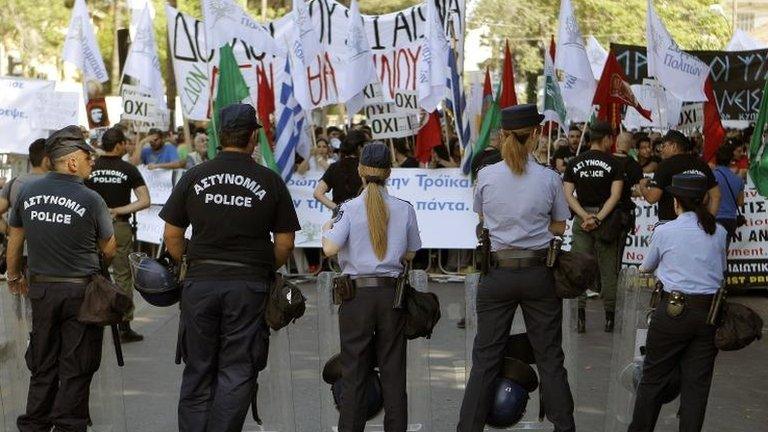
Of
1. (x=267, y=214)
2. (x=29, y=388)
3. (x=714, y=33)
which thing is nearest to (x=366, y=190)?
(x=267, y=214)

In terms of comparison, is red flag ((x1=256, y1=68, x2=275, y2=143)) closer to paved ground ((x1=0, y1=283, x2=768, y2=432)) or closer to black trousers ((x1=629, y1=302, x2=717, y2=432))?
paved ground ((x1=0, y1=283, x2=768, y2=432))

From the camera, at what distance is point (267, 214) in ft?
21.5

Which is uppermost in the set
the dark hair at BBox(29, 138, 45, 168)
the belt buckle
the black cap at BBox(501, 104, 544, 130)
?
Result: the black cap at BBox(501, 104, 544, 130)

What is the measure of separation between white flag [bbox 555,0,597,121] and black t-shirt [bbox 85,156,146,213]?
6.59m

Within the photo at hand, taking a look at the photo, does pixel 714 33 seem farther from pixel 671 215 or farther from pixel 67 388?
pixel 67 388

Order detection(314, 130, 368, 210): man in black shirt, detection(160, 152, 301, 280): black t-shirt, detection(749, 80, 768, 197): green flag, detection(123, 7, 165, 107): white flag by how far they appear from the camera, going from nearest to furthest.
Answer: detection(160, 152, 301, 280): black t-shirt < detection(749, 80, 768, 197): green flag < detection(314, 130, 368, 210): man in black shirt < detection(123, 7, 165, 107): white flag

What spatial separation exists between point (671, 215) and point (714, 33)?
3025 centimetres

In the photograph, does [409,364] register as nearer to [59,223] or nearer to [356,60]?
[59,223]

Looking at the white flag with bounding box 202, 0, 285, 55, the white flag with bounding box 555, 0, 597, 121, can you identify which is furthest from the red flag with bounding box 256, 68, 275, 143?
the white flag with bounding box 555, 0, 597, 121

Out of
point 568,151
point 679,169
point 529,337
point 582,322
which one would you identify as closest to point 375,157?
point 529,337

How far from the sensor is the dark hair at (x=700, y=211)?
22.4ft

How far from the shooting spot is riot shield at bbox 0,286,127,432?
7.56 meters

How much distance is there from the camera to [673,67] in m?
14.3

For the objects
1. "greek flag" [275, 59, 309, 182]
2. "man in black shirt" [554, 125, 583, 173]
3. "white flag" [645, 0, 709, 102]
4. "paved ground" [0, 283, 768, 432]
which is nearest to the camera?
"paved ground" [0, 283, 768, 432]
